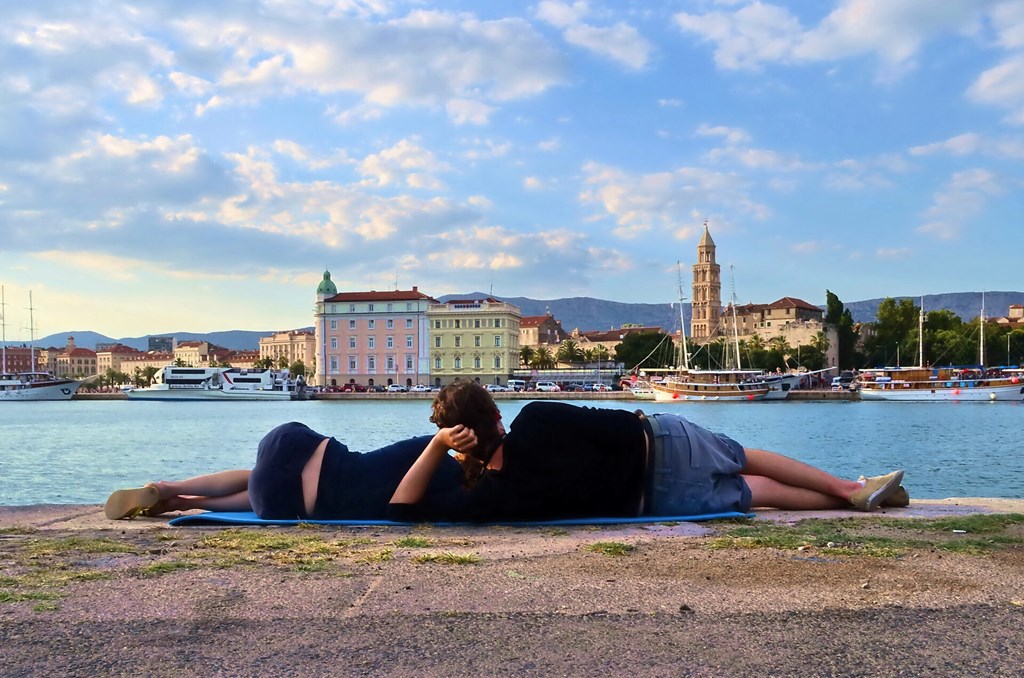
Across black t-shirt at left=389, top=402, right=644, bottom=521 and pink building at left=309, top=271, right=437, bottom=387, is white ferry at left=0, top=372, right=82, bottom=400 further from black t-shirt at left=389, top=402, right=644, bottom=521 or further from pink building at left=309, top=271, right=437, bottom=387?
black t-shirt at left=389, top=402, right=644, bottom=521

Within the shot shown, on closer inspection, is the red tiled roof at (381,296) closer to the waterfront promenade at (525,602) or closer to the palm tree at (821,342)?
the palm tree at (821,342)

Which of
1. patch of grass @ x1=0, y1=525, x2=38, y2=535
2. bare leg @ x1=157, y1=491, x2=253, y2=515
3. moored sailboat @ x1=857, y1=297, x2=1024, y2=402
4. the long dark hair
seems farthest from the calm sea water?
moored sailboat @ x1=857, y1=297, x2=1024, y2=402

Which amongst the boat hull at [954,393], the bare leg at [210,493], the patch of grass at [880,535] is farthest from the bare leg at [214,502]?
the boat hull at [954,393]

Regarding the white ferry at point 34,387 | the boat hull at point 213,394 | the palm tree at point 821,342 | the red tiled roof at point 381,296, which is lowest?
the boat hull at point 213,394

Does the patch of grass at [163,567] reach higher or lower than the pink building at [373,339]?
lower

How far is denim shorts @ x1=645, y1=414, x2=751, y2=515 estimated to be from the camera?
191 inches

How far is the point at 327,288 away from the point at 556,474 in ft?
349

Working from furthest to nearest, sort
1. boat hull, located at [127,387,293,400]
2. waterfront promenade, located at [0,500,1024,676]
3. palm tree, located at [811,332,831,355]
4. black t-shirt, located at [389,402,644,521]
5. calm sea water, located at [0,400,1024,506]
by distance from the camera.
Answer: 1. palm tree, located at [811,332,831,355]
2. boat hull, located at [127,387,293,400]
3. calm sea water, located at [0,400,1024,506]
4. black t-shirt, located at [389,402,644,521]
5. waterfront promenade, located at [0,500,1024,676]

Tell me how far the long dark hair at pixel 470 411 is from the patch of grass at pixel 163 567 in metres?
1.24

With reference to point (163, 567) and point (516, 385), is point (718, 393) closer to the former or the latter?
point (516, 385)

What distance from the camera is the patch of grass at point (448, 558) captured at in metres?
3.87

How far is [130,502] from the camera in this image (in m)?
5.61

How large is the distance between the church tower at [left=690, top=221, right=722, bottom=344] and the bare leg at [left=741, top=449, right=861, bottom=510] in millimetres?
127867

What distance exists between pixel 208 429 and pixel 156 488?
→ 3441cm
